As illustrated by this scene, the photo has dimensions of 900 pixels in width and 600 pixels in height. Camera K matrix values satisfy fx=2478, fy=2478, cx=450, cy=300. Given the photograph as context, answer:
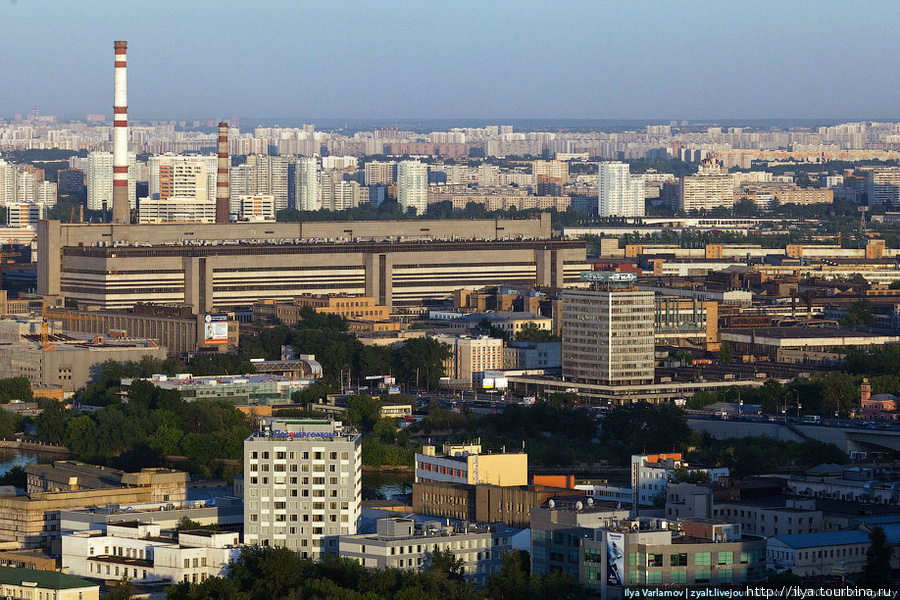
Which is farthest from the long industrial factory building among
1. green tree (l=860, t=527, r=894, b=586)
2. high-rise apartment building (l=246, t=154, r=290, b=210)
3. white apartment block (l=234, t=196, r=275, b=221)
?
high-rise apartment building (l=246, t=154, r=290, b=210)

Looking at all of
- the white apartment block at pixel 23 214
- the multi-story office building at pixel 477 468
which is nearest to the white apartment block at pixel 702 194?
the white apartment block at pixel 23 214

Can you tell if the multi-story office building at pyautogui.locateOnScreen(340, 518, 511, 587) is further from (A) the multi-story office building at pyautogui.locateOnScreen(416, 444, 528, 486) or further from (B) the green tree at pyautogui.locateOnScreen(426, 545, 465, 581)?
(A) the multi-story office building at pyautogui.locateOnScreen(416, 444, 528, 486)

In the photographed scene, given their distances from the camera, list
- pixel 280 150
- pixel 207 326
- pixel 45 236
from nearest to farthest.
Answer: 1. pixel 207 326
2. pixel 45 236
3. pixel 280 150

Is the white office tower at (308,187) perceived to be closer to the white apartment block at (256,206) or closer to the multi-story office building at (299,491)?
the white apartment block at (256,206)

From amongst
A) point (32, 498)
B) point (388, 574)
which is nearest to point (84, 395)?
point (32, 498)

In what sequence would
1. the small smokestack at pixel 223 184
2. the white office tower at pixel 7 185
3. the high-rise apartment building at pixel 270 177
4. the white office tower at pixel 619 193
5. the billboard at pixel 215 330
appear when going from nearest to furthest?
Result: the billboard at pixel 215 330, the small smokestack at pixel 223 184, the white office tower at pixel 7 185, the white office tower at pixel 619 193, the high-rise apartment building at pixel 270 177

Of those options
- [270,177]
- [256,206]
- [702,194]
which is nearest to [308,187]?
[270,177]

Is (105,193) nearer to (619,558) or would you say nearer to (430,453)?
(430,453)
